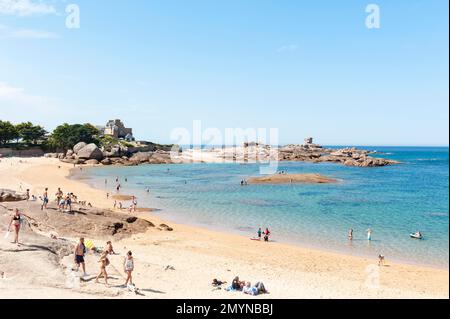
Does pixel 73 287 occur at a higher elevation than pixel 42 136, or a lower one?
lower

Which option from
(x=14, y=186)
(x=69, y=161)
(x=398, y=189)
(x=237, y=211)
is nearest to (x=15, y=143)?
(x=69, y=161)

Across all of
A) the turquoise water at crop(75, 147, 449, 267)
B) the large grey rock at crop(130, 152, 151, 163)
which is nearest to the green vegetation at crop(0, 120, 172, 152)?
the large grey rock at crop(130, 152, 151, 163)

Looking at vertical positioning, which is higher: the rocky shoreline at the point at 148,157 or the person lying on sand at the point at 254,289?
the rocky shoreline at the point at 148,157

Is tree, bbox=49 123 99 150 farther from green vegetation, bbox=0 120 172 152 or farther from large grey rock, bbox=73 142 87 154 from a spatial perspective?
large grey rock, bbox=73 142 87 154

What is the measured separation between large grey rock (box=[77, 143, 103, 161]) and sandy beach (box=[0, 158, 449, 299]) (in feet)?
210

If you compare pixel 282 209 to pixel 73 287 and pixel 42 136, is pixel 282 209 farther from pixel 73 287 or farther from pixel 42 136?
pixel 42 136

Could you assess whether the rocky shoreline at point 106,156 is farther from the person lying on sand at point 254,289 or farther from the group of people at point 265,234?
the person lying on sand at point 254,289

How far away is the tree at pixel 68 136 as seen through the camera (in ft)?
309

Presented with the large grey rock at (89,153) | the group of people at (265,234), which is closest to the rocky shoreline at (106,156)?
the large grey rock at (89,153)

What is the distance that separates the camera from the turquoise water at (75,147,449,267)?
25.7m

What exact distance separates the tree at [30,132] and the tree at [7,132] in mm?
1877

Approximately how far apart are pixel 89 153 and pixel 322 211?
63.9 meters

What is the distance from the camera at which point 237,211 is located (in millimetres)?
36469

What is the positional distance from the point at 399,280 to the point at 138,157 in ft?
276
